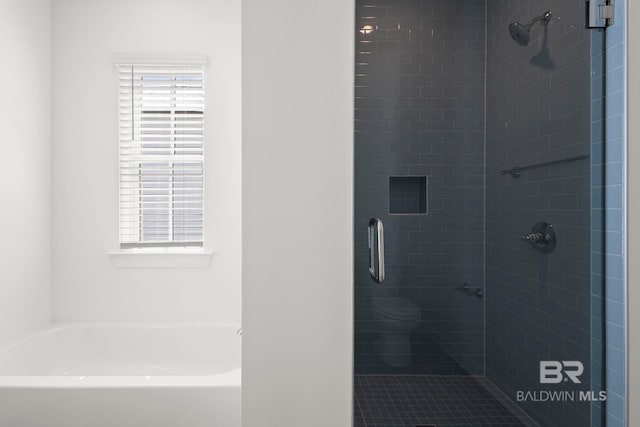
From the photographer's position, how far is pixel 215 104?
2736 millimetres

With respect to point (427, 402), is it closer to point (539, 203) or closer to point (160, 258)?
point (539, 203)

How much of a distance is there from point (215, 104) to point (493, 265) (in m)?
1.94

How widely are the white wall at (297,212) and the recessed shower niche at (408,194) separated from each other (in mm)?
147

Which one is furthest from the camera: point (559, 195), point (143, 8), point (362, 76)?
point (143, 8)

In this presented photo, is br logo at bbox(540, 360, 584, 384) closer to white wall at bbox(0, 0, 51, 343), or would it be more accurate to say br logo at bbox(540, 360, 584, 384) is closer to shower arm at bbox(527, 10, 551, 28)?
shower arm at bbox(527, 10, 551, 28)

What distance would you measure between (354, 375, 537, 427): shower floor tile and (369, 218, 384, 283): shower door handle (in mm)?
341

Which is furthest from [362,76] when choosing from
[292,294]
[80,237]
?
[80,237]

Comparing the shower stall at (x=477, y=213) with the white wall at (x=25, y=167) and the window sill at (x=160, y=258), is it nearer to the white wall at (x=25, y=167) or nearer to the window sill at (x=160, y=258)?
the window sill at (x=160, y=258)

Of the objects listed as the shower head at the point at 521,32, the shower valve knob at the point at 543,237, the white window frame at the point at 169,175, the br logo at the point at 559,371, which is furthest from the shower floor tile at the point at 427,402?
the white window frame at the point at 169,175

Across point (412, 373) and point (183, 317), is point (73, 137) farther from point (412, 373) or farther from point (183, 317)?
point (412, 373)

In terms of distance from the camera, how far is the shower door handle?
1438 millimetres

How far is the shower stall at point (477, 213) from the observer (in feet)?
4.78

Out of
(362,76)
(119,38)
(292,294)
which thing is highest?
(119,38)

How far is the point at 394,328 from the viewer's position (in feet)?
4.82
